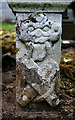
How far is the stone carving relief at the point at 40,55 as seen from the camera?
1.89 meters

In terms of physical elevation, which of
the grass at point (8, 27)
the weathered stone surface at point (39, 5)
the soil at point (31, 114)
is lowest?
the soil at point (31, 114)

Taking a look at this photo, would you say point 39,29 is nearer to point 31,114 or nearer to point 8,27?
point 31,114

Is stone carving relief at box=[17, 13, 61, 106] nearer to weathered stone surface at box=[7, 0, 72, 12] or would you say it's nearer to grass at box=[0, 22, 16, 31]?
weathered stone surface at box=[7, 0, 72, 12]

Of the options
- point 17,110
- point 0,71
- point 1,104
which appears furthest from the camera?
point 0,71

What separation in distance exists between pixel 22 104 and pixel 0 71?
4.83ft

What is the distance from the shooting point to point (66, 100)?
7.58 ft

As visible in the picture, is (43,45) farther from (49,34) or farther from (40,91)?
(40,91)

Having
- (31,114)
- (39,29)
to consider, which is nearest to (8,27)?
(39,29)

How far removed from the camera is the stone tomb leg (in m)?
1.87

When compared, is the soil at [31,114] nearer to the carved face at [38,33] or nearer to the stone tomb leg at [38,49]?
the stone tomb leg at [38,49]

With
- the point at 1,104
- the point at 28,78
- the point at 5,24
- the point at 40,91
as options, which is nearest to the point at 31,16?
the point at 28,78

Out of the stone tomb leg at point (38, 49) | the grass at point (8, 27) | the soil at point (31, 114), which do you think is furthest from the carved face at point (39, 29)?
the grass at point (8, 27)

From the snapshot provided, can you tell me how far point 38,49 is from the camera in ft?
6.24

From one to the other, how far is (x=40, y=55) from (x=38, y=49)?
71mm
